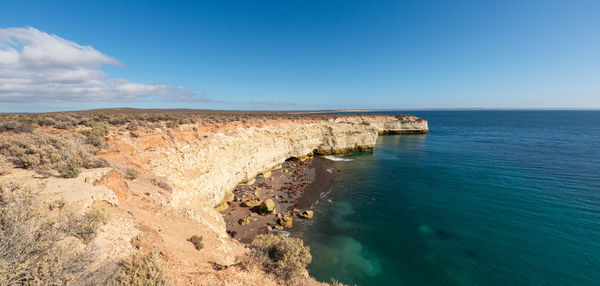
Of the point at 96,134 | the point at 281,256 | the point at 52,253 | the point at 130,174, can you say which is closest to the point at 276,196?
the point at 130,174

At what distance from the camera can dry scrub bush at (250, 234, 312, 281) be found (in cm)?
657

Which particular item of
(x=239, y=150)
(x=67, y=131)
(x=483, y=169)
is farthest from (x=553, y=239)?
(x=67, y=131)

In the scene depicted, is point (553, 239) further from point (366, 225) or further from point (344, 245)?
point (344, 245)

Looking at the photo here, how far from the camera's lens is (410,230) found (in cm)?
1581

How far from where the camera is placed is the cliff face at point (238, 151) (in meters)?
14.8

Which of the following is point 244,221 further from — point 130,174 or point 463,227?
point 463,227

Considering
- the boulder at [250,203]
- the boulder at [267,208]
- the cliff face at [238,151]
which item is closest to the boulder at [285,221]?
the boulder at [267,208]

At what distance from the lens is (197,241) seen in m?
7.66

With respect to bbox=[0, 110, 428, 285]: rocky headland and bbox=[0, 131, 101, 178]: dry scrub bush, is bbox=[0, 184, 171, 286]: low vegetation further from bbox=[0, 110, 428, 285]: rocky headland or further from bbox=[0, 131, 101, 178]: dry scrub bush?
bbox=[0, 131, 101, 178]: dry scrub bush

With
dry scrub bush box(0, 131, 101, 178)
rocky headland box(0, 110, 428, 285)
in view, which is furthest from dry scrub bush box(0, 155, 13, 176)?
dry scrub bush box(0, 131, 101, 178)

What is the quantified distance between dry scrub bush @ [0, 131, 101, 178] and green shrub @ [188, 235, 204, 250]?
5040 mm

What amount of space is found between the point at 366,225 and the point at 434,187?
39.3 ft

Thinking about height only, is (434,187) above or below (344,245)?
above

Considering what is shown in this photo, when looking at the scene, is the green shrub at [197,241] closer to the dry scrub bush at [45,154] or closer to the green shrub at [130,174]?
the dry scrub bush at [45,154]
